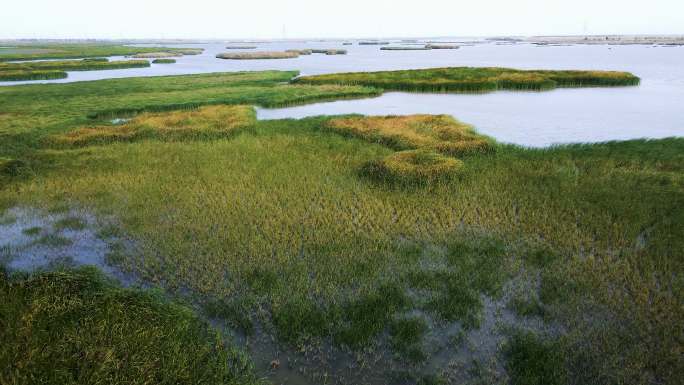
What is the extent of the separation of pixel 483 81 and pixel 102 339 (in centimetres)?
4447

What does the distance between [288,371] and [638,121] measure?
2976 centimetres

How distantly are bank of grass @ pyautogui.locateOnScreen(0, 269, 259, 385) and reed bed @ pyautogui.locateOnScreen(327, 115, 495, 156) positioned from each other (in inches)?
587

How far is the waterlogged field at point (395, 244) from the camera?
22.1 ft

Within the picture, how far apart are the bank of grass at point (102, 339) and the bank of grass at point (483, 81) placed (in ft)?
133

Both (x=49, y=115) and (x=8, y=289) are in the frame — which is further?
(x=49, y=115)

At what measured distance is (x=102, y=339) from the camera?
246 inches

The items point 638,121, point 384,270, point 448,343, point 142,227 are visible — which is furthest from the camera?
point 638,121


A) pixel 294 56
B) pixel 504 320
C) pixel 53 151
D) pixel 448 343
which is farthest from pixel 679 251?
pixel 294 56

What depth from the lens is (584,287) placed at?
851 centimetres

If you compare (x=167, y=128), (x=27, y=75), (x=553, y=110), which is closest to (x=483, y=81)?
(x=553, y=110)

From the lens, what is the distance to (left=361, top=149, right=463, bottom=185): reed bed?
1520cm

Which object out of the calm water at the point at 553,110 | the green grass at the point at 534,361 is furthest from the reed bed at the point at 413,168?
the green grass at the point at 534,361

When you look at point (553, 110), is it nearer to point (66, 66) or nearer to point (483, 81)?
point (483, 81)

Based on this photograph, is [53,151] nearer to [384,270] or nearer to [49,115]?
[49,115]
